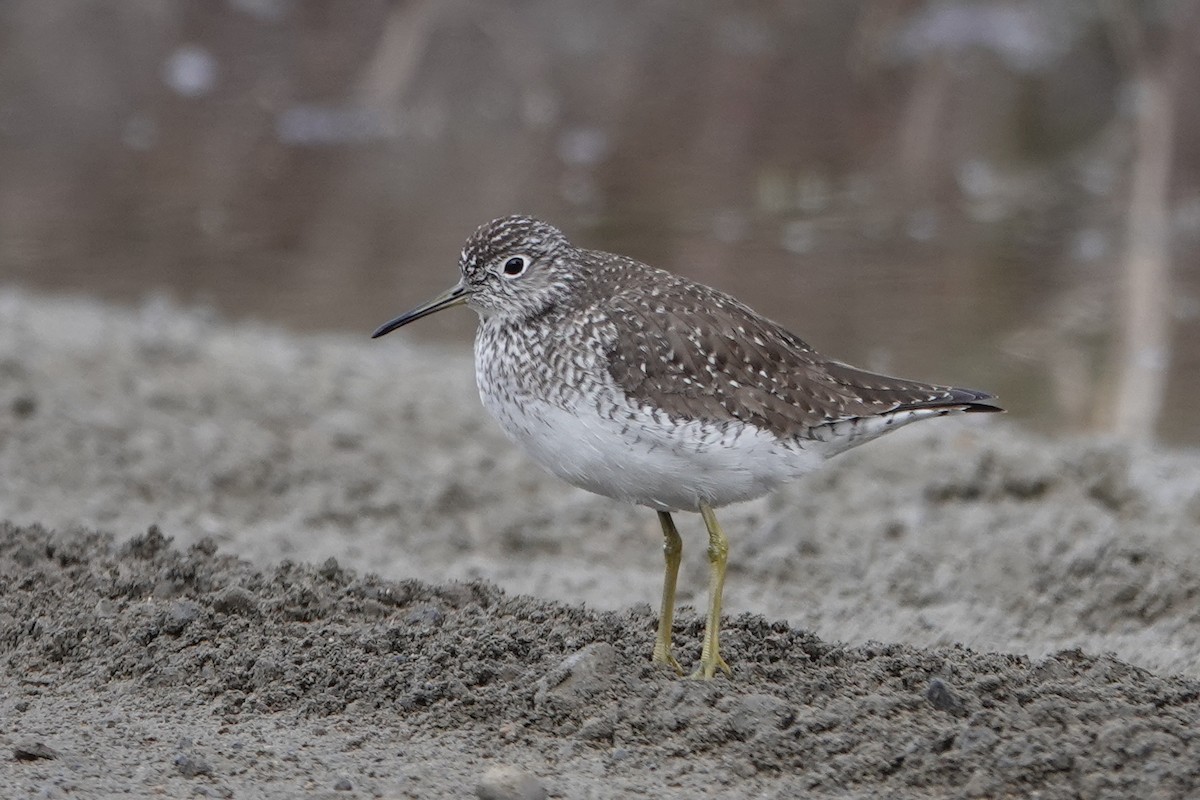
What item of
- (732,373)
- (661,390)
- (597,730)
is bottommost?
(597,730)

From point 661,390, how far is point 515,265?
2.70 feet

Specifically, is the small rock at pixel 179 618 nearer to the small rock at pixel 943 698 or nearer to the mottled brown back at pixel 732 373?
the mottled brown back at pixel 732 373

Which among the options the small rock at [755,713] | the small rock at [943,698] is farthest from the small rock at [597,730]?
the small rock at [943,698]

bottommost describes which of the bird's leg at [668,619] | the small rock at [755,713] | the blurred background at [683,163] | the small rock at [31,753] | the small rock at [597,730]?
the small rock at [31,753]

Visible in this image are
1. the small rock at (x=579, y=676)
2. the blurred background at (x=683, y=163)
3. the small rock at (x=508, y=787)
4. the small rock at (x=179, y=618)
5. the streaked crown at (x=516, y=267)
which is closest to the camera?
the small rock at (x=508, y=787)

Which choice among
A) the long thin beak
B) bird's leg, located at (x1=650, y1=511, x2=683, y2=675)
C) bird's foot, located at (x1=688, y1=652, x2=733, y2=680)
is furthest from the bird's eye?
bird's foot, located at (x1=688, y1=652, x2=733, y2=680)

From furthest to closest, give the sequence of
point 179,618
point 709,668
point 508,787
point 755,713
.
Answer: point 179,618 → point 709,668 → point 755,713 → point 508,787

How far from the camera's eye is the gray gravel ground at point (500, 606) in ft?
14.2

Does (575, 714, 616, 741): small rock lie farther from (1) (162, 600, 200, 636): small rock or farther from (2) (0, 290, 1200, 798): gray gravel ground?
(1) (162, 600, 200, 636): small rock

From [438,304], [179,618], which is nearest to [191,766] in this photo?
[179,618]

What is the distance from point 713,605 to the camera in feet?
16.1

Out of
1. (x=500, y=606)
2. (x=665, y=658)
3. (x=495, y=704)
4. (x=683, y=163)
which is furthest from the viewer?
(x=683, y=163)

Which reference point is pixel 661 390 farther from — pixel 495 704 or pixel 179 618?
pixel 179 618

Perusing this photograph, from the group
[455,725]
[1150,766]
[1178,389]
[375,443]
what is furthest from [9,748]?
[1178,389]
